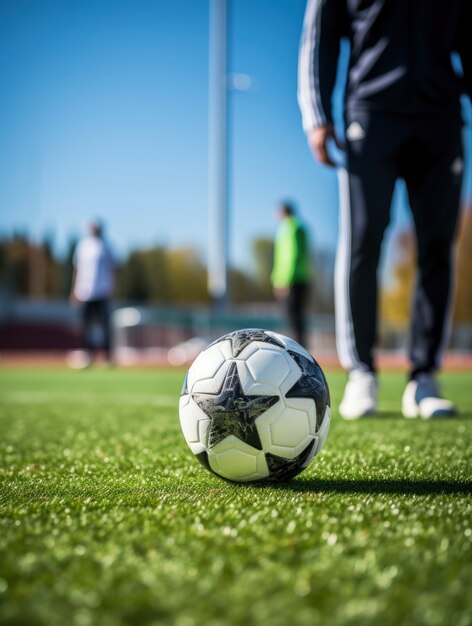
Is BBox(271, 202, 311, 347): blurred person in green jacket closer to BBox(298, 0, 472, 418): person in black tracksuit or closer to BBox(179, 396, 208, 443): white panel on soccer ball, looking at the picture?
BBox(298, 0, 472, 418): person in black tracksuit

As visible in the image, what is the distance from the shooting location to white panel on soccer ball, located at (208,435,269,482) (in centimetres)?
177

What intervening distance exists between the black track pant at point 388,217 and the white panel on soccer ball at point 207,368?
1.70 meters

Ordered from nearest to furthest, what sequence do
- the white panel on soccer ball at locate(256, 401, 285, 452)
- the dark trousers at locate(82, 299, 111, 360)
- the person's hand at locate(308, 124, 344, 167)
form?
1. the white panel on soccer ball at locate(256, 401, 285, 452)
2. the person's hand at locate(308, 124, 344, 167)
3. the dark trousers at locate(82, 299, 111, 360)

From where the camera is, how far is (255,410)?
5.80 feet

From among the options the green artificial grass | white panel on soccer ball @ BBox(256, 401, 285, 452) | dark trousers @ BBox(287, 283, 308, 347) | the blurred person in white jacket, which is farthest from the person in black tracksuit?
the blurred person in white jacket

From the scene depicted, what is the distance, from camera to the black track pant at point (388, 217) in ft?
11.0

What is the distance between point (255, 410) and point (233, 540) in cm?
54

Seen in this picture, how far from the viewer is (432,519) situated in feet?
4.73

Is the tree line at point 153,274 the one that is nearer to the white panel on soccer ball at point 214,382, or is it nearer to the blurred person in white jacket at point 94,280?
the blurred person in white jacket at point 94,280

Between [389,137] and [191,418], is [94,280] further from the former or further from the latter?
[191,418]

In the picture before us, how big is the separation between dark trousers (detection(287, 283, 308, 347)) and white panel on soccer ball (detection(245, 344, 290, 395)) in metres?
6.93

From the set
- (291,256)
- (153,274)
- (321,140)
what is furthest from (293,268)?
(153,274)

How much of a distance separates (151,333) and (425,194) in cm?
2629

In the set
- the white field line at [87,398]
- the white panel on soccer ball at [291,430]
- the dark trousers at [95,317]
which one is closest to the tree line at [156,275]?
the dark trousers at [95,317]
